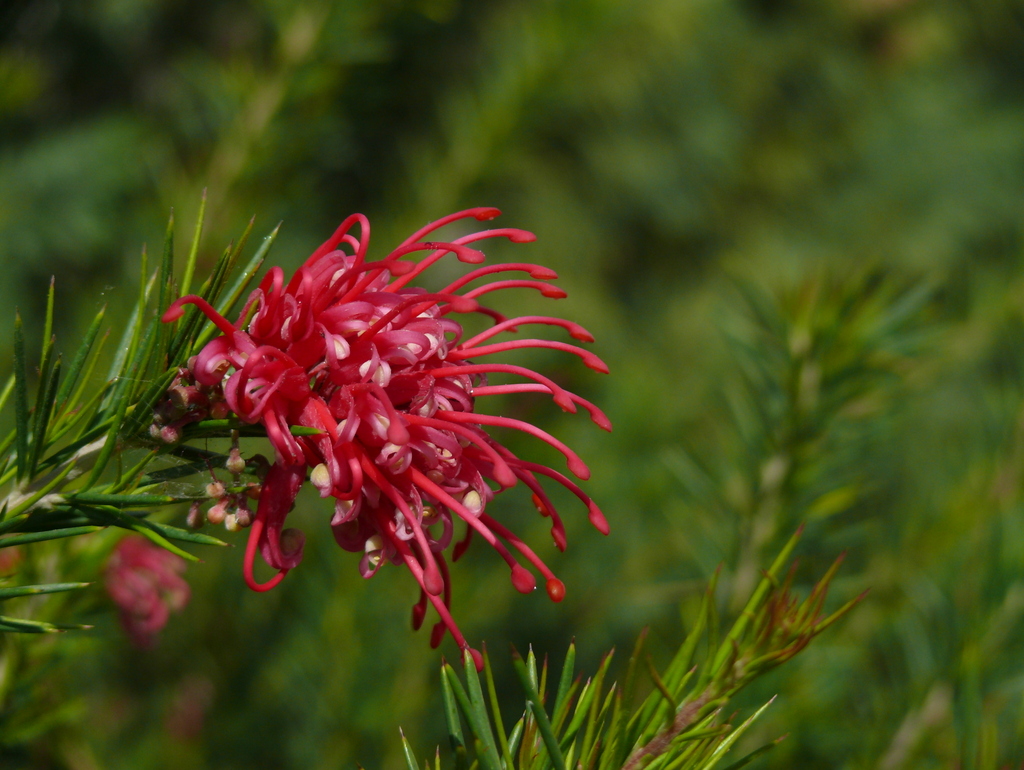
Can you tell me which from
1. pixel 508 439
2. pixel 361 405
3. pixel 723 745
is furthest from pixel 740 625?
pixel 508 439

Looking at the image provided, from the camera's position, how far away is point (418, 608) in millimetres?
393

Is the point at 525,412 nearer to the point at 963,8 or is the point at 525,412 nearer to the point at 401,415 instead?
the point at 401,415

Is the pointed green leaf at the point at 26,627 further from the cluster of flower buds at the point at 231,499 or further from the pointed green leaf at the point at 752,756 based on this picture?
the pointed green leaf at the point at 752,756

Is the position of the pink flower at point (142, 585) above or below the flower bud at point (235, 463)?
below

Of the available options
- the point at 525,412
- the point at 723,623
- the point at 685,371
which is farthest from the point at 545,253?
the point at 723,623

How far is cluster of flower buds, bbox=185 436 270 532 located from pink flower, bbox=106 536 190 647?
0.22 metres

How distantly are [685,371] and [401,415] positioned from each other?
1.93 meters

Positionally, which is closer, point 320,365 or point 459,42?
point 320,365

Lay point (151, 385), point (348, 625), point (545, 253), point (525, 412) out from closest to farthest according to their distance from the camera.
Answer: point (151, 385) → point (348, 625) → point (525, 412) → point (545, 253)

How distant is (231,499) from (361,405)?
67 millimetres

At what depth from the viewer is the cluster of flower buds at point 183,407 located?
13.1 inches

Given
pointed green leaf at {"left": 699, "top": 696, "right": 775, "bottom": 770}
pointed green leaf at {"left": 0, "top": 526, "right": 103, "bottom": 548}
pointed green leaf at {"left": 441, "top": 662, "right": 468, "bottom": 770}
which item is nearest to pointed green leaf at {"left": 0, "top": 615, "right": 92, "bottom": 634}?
pointed green leaf at {"left": 0, "top": 526, "right": 103, "bottom": 548}

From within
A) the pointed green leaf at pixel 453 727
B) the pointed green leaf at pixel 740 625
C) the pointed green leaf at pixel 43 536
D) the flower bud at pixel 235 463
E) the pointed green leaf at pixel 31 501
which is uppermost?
the flower bud at pixel 235 463

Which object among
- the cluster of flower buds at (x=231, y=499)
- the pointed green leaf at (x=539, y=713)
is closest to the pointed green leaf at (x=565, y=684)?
the pointed green leaf at (x=539, y=713)
